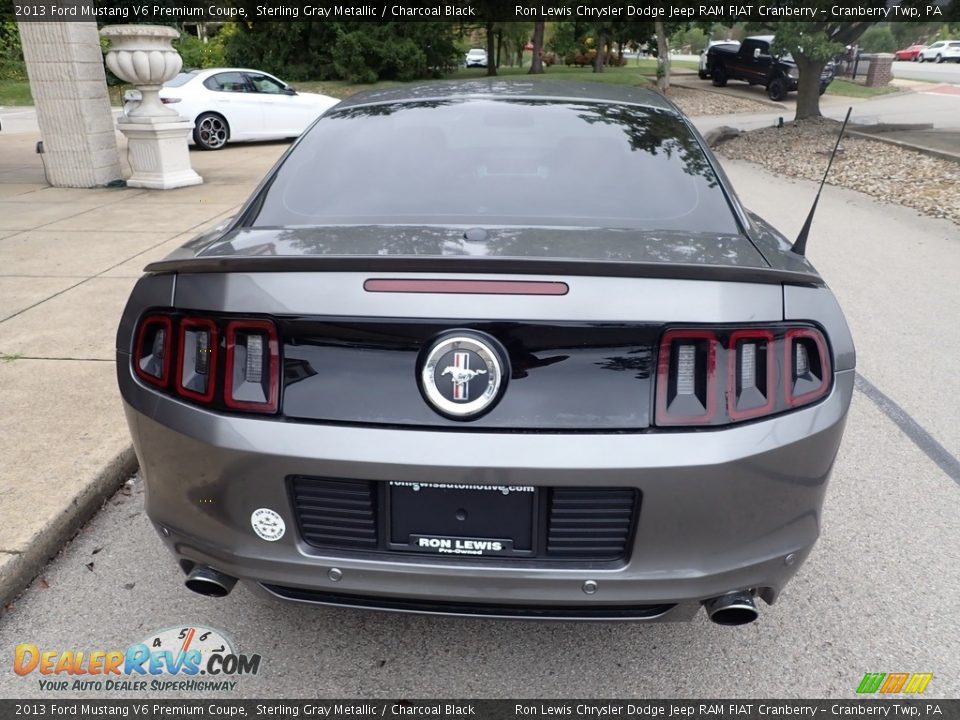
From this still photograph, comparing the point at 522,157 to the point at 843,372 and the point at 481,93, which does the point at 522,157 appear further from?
the point at 843,372

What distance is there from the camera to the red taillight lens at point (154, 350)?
6.79 ft

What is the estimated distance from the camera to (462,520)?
1.91 m

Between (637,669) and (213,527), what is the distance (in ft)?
4.29

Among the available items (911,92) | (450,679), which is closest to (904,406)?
(450,679)

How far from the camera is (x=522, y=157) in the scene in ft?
9.44

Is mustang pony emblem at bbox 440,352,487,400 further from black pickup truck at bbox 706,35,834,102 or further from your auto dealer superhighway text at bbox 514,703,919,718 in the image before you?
black pickup truck at bbox 706,35,834,102

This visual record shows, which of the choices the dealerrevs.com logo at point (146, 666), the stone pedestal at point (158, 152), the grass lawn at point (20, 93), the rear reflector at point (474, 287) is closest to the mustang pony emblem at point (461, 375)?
the rear reflector at point (474, 287)

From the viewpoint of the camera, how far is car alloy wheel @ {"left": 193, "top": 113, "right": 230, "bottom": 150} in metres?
14.9

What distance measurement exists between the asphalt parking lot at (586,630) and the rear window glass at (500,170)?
50.0 inches

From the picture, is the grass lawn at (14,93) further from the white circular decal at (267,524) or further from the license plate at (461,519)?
the license plate at (461,519)

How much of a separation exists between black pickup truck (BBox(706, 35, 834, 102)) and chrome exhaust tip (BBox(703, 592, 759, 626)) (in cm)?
2677

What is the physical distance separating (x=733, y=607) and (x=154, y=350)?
5.42ft
